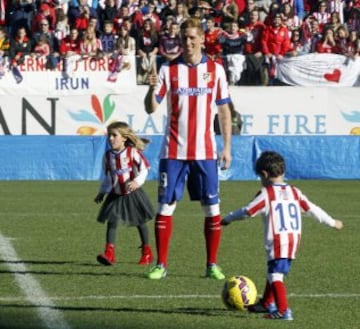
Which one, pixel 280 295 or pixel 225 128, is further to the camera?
pixel 225 128

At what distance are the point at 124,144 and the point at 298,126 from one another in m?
17.2

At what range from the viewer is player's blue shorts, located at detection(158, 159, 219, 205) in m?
10.6

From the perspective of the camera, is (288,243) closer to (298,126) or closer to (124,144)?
(124,144)

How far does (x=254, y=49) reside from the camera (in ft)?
93.1

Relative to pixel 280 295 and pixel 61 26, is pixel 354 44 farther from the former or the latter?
pixel 280 295

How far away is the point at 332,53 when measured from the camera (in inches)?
1133

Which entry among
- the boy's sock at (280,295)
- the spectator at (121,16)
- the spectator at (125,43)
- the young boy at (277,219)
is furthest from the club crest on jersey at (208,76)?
the spectator at (121,16)

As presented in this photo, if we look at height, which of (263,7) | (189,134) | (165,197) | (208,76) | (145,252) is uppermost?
(263,7)

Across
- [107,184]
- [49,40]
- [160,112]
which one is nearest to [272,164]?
[107,184]

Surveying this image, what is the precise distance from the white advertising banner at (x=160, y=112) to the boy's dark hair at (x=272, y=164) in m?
19.3

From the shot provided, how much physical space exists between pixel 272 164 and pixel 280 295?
2.92 feet

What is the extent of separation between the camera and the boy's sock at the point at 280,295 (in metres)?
8.48

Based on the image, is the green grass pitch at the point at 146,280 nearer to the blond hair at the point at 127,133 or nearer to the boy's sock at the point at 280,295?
the boy's sock at the point at 280,295

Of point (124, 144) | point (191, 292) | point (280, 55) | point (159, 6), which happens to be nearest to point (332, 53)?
point (280, 55)
